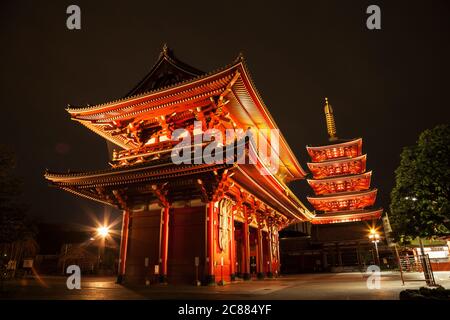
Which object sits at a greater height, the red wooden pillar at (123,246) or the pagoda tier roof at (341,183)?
the pagoda tier roof at (341,183)

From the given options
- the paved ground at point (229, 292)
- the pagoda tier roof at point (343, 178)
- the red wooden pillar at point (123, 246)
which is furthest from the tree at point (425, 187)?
the pagoda tier roof at point (343, 178)

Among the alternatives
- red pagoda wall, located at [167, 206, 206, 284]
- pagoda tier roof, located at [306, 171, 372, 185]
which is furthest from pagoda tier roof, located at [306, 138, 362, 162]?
red pagoda wall, located at [167, 206, 206, 284]

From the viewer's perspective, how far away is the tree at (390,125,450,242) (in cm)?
1145

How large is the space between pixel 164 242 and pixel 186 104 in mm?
8021

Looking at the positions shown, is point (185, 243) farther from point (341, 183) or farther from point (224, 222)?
point (341, 183)

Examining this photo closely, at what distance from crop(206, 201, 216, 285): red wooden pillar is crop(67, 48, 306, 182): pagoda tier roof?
20.1 ft

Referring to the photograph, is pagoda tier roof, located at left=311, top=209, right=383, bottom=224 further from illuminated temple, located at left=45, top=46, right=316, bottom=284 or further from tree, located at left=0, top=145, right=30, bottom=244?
tree, located at left=0, top=145, right=30, bottom=244

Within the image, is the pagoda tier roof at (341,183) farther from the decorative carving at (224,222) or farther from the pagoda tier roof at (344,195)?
the decorative carving at (224,222)

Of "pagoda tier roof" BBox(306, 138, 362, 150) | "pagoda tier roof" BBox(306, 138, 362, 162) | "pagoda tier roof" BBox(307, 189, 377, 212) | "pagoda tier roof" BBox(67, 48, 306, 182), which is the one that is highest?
"pagoda tier roof" BBox(306, 138, 362, 150)

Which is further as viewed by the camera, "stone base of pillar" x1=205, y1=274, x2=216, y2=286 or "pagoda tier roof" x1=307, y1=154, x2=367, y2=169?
"pagoda tier roof" x1=307, y1=154, x2=367, y2=169

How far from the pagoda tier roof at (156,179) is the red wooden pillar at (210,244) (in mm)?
1156

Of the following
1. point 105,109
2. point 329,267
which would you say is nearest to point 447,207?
point 105,109

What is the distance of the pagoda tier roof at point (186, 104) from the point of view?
52.5 ft
